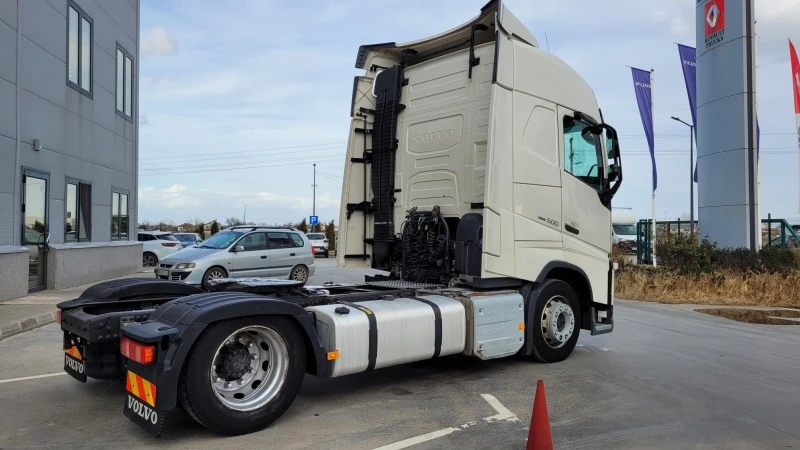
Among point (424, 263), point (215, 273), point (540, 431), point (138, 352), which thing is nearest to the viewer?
point (540, 431)

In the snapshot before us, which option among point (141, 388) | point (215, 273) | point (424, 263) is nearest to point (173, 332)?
point (141, 388)

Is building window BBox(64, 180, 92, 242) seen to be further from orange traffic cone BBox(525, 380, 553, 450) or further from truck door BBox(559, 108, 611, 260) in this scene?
orange traffic cone BBox(525, 380, 553, 450)

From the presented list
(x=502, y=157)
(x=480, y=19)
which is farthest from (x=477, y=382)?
(x=480, y=19)

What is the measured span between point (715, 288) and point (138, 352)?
13743 mm

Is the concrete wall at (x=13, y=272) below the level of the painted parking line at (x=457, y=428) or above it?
above

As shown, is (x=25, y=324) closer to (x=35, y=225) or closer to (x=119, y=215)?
(x=35, y=225)

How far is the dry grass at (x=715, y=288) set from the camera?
13336 millimetres

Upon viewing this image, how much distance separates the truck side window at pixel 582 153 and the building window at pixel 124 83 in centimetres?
1559

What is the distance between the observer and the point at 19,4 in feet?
39.4

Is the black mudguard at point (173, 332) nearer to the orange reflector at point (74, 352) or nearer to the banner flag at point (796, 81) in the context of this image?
the orange reflector at point (74, 352)

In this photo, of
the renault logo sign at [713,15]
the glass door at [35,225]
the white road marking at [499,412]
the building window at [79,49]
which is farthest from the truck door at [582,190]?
the renault logo sign at [713,15]

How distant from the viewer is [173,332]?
160 inches

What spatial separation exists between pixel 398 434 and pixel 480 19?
4.55 meters

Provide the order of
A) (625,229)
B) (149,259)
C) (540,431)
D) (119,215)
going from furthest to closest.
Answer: (625,229)
(149,259)
(119,215)
(540,431)
